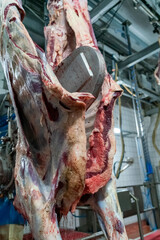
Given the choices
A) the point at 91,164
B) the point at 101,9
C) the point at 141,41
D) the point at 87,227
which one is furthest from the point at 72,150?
the point at 141,41

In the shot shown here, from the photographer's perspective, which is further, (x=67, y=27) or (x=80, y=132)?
(x=67, y=27)

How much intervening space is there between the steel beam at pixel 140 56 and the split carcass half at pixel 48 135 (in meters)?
2.54

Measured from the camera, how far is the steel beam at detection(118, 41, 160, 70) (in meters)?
3.25

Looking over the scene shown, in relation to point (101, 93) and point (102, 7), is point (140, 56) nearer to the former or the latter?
point (102, 7)

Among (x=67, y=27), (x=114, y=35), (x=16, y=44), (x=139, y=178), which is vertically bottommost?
(x=139, y=178)

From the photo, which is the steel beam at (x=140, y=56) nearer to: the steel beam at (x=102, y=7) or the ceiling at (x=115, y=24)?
the ceiling at (x=115, y=24)

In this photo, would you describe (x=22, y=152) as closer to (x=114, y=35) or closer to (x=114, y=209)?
(x=114, y=209)

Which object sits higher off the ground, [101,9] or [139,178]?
[101,9]

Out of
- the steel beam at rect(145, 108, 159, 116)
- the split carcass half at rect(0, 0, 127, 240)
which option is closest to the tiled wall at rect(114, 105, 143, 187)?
the steel beam at rect(145, 108, 159, 116)

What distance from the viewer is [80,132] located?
2.10ft

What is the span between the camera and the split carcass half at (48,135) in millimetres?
636

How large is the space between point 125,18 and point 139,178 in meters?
4.54

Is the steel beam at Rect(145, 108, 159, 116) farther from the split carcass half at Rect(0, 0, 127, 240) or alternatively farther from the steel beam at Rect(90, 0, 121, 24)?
the split carcass half at Rect(0, 0, 127, 240)

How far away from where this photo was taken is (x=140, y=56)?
334cm
